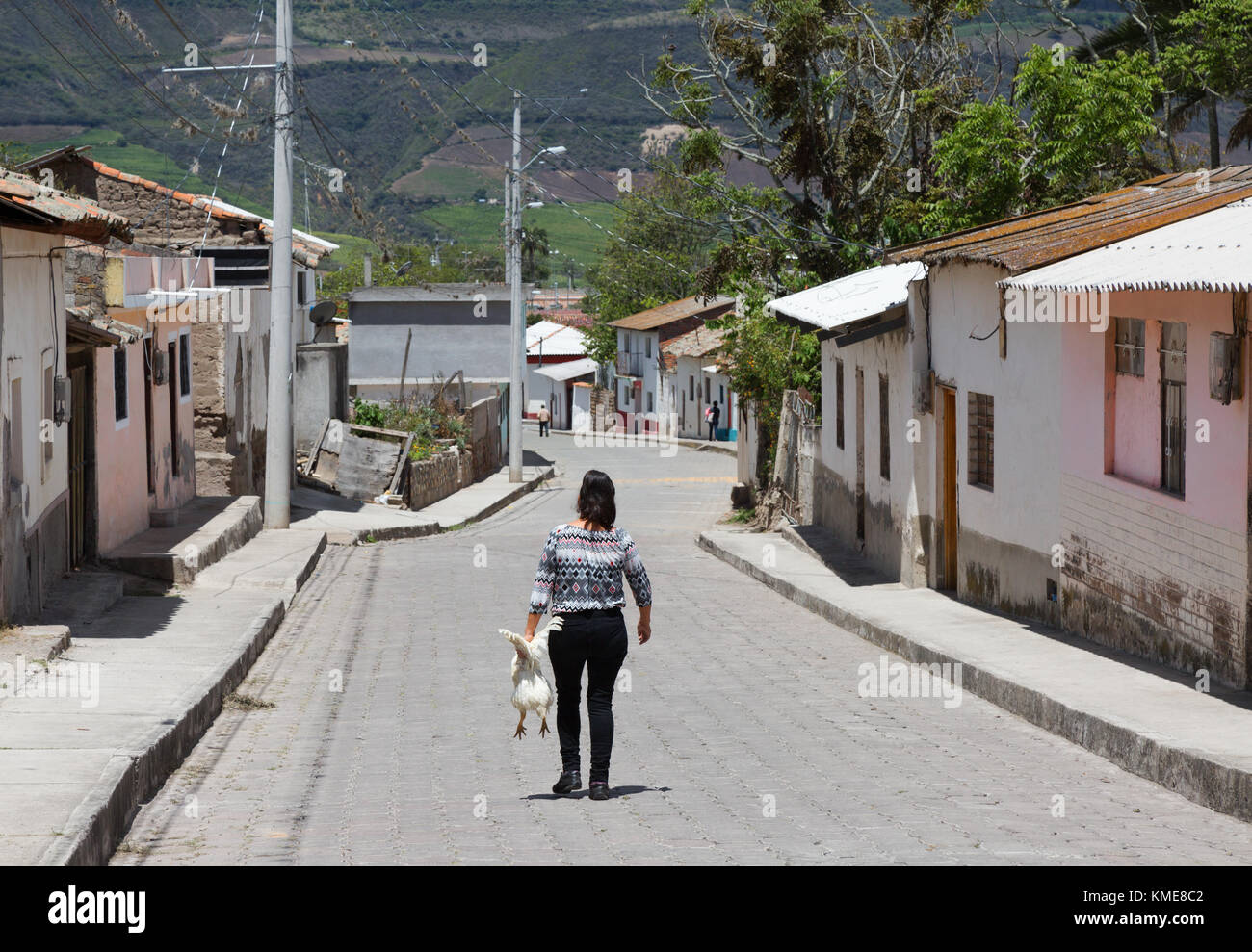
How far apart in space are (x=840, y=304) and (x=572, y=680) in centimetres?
1133

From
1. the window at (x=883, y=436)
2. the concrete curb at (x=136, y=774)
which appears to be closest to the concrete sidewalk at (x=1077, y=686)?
the window at (x=883, y=436)

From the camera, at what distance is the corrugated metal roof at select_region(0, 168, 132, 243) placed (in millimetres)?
11203

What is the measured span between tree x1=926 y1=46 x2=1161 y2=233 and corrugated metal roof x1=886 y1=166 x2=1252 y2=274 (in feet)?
11.9

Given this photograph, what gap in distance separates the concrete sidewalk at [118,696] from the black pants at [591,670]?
2.18m

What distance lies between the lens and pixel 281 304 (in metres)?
23.3

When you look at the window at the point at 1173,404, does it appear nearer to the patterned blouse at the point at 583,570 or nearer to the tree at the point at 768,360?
the patterned blouse at the point at 583,570

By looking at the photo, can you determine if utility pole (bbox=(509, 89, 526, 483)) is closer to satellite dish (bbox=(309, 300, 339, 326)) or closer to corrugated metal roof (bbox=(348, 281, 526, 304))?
satellite dish (bbox=(309, 300, 339, 326))

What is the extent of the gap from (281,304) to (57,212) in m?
11.7

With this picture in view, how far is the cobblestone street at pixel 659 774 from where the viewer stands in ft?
23.1

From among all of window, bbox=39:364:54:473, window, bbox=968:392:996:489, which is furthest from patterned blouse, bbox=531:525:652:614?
window, bbox=968:392:996:489

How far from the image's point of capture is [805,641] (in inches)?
589

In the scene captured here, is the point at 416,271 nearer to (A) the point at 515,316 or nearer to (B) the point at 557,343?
(B) the point at 557,343
